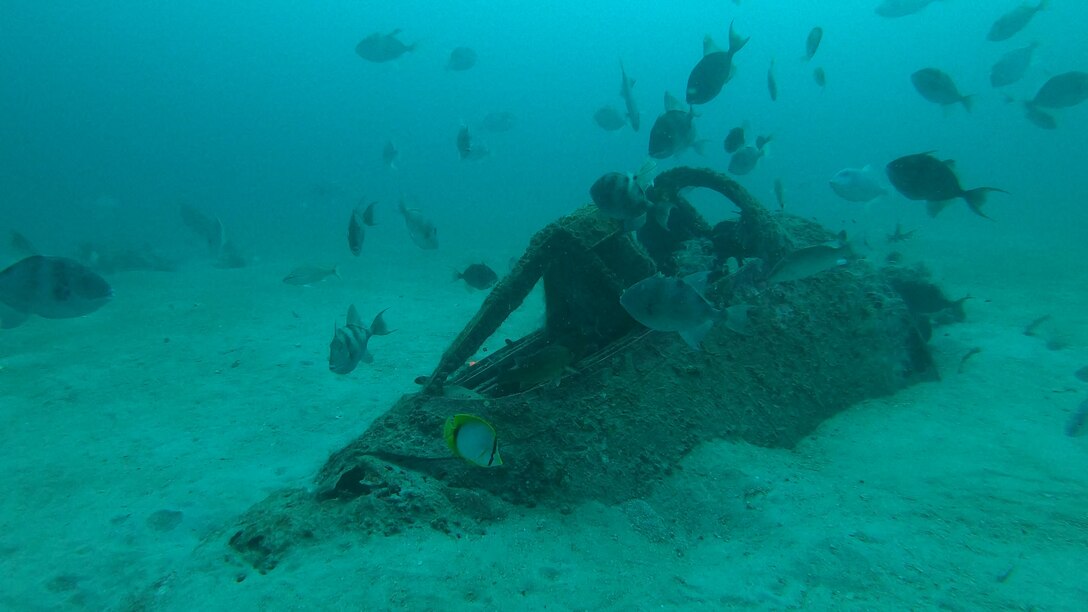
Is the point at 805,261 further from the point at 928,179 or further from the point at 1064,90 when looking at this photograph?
the point at 1064,90

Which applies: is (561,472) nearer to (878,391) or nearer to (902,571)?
(902,571)

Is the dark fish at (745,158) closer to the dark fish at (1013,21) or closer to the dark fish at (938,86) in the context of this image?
the dark fish at (938,86)

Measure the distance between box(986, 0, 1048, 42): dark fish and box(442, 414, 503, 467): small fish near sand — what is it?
39.1 ft

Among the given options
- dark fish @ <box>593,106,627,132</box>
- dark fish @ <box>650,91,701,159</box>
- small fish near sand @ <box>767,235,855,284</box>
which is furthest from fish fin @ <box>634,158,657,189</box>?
dark fish @ <box>593,106,627,132</box>

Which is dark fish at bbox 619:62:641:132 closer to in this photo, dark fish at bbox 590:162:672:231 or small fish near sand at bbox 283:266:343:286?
dark fish at bbox 590:162:672:231

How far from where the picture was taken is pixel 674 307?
130 inches

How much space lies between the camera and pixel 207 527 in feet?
14.3

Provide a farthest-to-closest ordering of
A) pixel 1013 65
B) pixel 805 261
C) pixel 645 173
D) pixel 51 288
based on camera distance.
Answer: pixel 1013 65
pixel 645 173
pixel 51 288
pixel 805 261

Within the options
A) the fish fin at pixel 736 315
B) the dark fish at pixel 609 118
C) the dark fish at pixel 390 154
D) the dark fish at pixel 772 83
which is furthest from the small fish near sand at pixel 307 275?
the dark fish at pixel 772 83

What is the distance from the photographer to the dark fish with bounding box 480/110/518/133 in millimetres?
13883

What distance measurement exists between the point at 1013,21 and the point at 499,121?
35.9ft

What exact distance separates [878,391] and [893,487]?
1.85 metres

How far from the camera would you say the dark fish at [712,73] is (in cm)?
560

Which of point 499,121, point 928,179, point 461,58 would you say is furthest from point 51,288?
point 461,58
